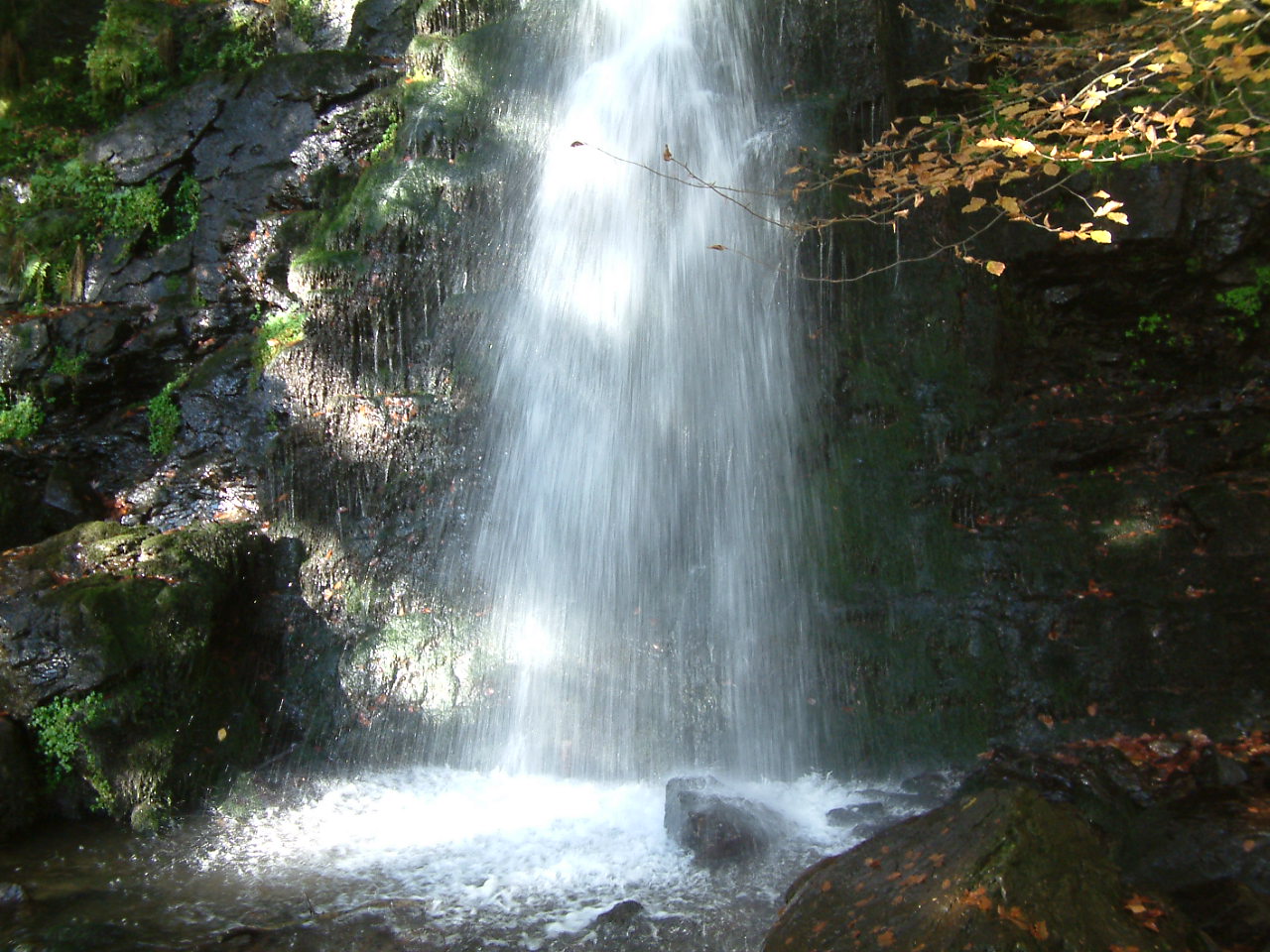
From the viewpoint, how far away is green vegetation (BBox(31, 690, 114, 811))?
18.6 feet

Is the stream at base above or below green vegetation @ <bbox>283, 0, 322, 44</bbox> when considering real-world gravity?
below

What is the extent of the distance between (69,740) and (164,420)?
13.2ft

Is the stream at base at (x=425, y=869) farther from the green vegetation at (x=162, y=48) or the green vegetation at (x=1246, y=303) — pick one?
the green vegetation at (x=162, y=48)

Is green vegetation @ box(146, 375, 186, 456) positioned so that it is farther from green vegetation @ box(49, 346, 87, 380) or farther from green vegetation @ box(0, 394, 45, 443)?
green vegetation @ box(0, 394, 45, 443)

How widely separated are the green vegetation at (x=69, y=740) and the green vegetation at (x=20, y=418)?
446cm

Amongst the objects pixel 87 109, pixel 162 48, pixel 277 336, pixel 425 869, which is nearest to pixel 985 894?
pixel 425 869

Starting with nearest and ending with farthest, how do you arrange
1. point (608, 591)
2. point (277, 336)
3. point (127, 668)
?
point (127, 668)
point (608, 591)
point (277, 336)

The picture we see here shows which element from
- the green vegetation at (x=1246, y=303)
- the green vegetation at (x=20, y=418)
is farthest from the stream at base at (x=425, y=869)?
the green vegetation at (x=20, y=418)

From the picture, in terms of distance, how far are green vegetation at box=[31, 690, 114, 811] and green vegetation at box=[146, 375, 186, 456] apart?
142 inches

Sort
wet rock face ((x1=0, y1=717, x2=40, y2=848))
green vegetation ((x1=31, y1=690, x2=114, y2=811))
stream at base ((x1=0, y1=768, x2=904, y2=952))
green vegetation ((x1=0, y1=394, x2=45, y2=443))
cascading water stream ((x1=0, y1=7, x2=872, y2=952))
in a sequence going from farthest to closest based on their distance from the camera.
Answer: green vegetation ((x1=0, y1=394, x2=45, y2=443)) < green vegetation ((x1=31, y1=690, x2=114, y2=811)) < wet rock face ((x1=0, y1=717, x2=40, y2=848)) < cascading water stream ((x1=0, y1=7, x2=872, y2=952)) < stream at base ((x1=0, y1=768, x2=904, y2=952))

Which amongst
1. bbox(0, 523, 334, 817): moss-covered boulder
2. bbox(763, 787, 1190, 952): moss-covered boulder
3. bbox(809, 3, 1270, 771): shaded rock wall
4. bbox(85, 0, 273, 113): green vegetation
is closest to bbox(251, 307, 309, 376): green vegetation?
bbox(0, 523, 334, 817): moss-covered boulder

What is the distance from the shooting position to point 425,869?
4918 mm

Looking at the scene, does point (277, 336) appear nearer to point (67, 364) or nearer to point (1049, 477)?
point (67, 364)

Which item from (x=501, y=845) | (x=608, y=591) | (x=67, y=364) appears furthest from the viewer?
(x=67, y=364)
